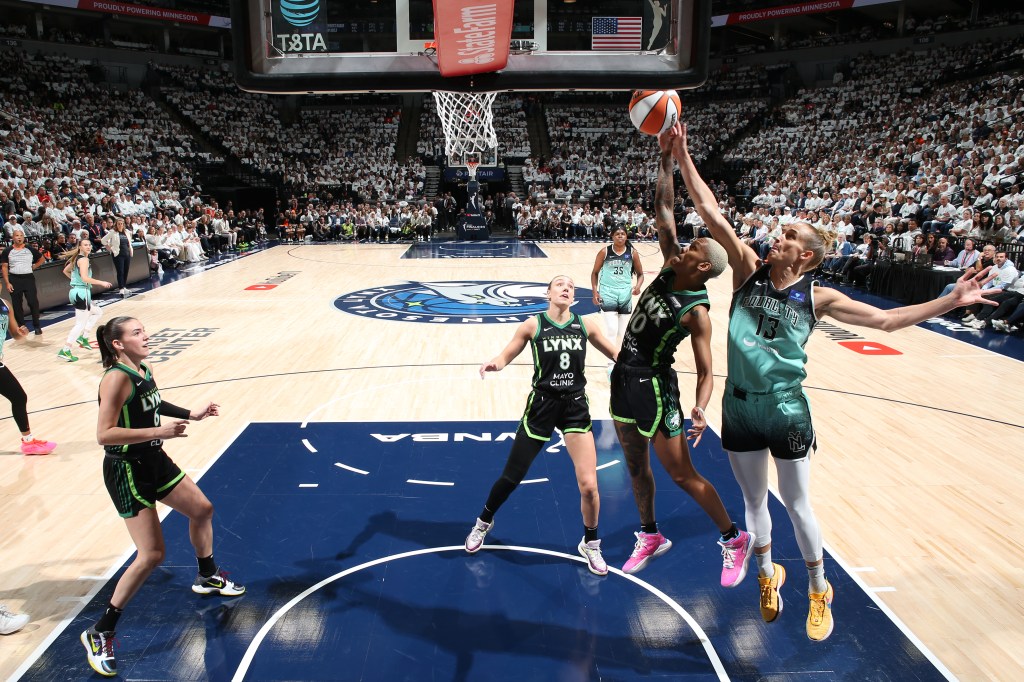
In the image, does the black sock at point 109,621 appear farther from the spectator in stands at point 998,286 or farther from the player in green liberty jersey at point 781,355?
the spectator in stands at point 998,286

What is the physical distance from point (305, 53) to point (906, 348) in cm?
943

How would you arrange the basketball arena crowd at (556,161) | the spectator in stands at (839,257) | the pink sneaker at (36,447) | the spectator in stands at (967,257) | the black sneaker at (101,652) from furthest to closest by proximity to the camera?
the basketball arena crowd at (556,161)
the spectator in stands at (839,257)
the spectator in stands at (967,257)
the pink sneaker at (36,447)
the black sneaker at (101,652)

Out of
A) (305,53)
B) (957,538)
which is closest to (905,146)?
(957,538)

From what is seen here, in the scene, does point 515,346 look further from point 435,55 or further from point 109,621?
point 109,621

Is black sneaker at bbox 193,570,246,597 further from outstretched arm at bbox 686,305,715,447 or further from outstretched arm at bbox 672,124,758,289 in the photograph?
outstretched arm at bbox 672,124,758,289

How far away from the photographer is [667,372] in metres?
4.34

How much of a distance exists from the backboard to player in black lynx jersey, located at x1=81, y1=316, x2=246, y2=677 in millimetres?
1943

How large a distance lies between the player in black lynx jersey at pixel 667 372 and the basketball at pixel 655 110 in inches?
12.1

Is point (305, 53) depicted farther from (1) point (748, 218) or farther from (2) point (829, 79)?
(2) point (829, 79)

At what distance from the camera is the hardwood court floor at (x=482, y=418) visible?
442cm

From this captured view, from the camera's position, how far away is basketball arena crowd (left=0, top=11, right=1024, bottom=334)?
16969 millimetres

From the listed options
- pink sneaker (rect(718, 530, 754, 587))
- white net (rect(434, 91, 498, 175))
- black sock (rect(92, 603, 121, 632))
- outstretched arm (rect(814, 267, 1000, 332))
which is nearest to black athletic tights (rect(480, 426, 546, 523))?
pink sneaker (rect(718, 530, 754, 587))

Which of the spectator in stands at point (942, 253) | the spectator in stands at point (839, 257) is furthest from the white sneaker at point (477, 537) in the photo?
the spectator in stands at point (839, 257)

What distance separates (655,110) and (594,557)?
2.82 meters
